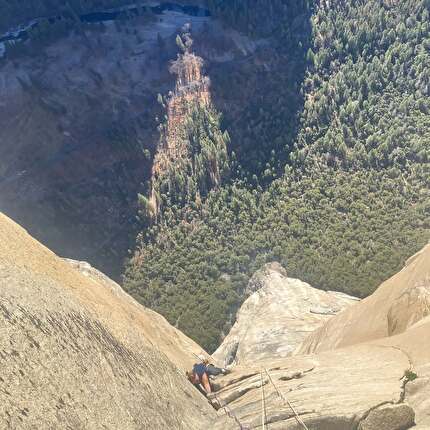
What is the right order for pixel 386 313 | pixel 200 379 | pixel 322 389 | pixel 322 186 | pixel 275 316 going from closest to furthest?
pixel 322 389 → pixel 200 379 → pixel 386 313 → pixel 275 316 → pixel 322 186

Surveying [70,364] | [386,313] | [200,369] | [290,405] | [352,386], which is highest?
[386,313]

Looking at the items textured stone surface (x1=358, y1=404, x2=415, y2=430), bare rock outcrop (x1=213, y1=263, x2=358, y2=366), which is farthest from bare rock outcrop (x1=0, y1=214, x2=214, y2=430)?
bare rock outcrop (x1=213, y1=263, x2=358, y2=366)

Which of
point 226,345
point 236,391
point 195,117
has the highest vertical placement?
point 195,117

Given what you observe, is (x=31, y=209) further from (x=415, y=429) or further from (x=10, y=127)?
(x=415, y=429)

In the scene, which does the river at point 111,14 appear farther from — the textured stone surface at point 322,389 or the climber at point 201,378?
the textured stone surface at point 322,389

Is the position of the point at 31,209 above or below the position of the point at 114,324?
above

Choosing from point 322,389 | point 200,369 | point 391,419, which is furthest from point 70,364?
point 391,419

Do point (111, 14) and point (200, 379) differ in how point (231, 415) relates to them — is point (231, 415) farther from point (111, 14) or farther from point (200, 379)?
point (111, 14)

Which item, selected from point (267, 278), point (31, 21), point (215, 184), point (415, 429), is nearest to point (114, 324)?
point (415, 429)
